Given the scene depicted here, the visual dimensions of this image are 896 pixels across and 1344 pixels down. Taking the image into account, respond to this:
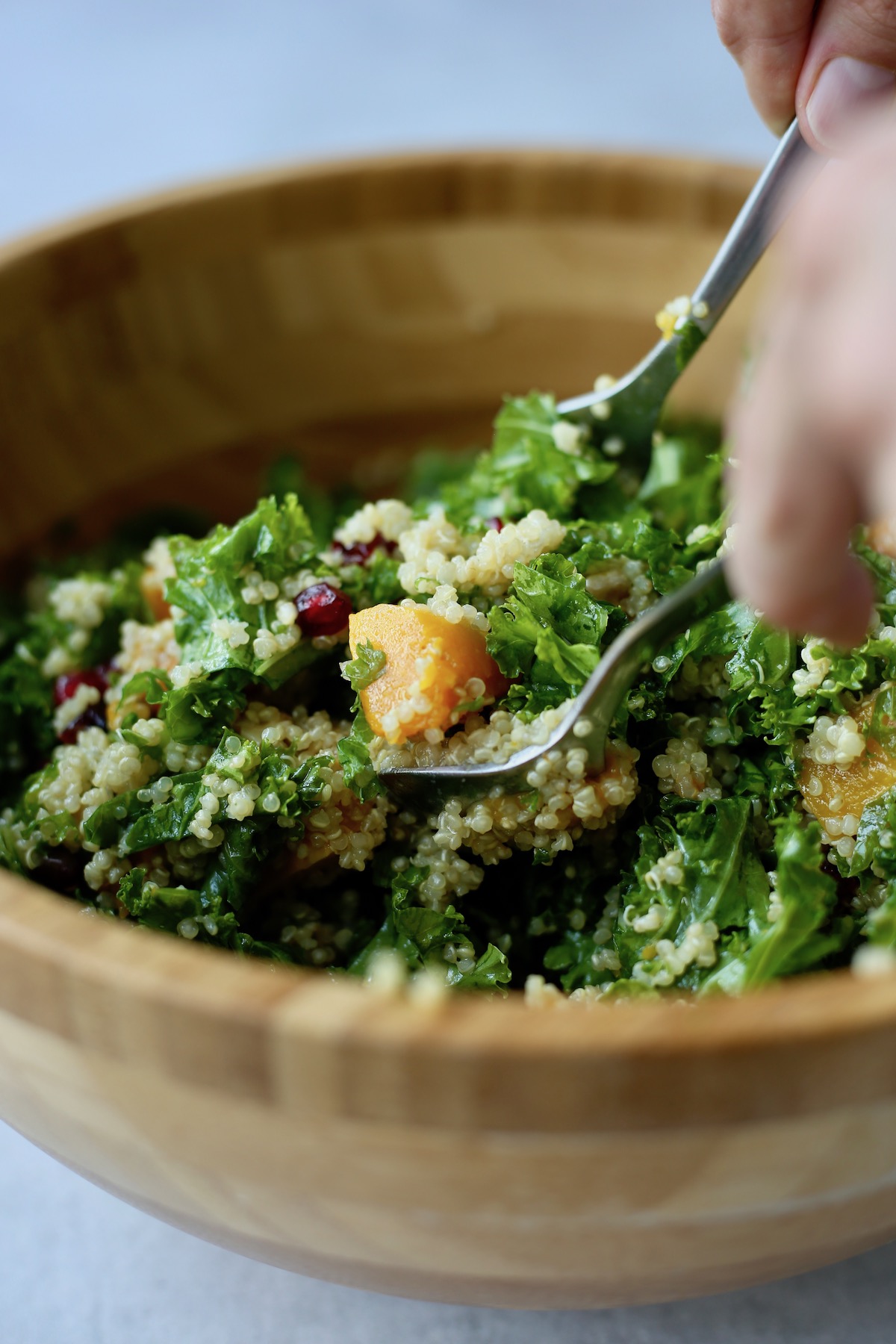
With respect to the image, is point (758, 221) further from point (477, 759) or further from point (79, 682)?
point (79, 682)

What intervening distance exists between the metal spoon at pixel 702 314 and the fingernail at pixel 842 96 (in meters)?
0.07

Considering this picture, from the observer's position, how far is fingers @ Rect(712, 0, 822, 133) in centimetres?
227

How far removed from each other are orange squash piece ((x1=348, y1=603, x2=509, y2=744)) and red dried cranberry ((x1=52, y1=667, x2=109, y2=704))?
0.63 meters

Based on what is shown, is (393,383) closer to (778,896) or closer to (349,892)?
(349,892)

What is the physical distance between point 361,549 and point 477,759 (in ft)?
1.73

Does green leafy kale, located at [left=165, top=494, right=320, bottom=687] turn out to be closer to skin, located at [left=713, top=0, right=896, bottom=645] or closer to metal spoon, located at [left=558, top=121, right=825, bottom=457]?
metal spoon, located at [left=558, top=121, right=825, bottom=457]

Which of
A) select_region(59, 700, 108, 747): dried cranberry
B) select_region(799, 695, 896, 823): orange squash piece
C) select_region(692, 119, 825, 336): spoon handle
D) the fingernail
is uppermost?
the fingernail

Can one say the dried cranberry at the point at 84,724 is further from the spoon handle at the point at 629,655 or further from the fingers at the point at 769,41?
the fingers at the point at 769,41

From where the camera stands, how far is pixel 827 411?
1161mm

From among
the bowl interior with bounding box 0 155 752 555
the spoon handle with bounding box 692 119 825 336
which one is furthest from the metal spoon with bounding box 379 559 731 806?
the bowl interior with bounding box 0 155 752 555

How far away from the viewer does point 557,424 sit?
8.21ft

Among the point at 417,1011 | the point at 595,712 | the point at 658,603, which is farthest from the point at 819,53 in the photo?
the point at 417,1011

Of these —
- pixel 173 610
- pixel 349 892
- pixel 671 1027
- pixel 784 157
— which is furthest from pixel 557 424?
pixel 671 1027

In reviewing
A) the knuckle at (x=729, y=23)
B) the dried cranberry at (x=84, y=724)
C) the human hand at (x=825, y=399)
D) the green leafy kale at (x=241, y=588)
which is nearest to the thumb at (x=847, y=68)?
the knuckle at (x=729, y=23)
